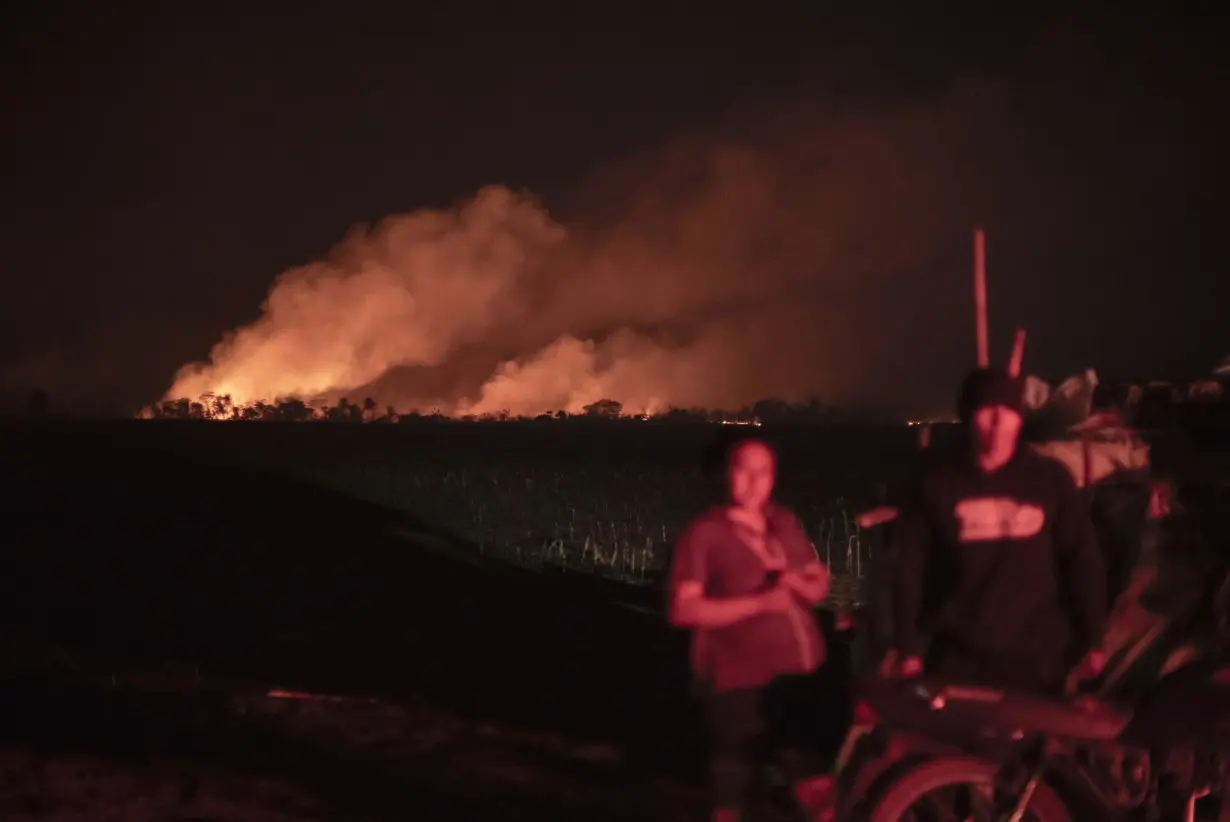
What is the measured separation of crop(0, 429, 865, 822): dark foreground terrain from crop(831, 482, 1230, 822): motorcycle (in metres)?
2.36

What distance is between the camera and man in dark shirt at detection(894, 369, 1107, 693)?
3525 mm

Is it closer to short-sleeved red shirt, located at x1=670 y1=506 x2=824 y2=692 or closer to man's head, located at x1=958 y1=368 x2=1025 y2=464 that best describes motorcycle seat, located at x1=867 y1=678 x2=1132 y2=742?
short-sleeved red shirt, located at x1=670 y1=506 x2=824 y2=692

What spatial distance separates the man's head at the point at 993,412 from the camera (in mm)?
3564

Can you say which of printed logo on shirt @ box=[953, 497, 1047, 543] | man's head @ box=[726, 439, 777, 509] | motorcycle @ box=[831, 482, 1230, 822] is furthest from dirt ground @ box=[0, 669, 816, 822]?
printed logo on shirt @ box=[953, 497, 1047, 543]

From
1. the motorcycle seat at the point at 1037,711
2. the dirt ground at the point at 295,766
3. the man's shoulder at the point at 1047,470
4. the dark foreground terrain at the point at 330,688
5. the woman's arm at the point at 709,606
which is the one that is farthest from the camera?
the dark foreground terrain at the point at 330,688

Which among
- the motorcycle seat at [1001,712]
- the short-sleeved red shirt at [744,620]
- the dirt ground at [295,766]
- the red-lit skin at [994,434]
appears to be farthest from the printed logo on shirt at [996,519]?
the dirt ground at [295,766]

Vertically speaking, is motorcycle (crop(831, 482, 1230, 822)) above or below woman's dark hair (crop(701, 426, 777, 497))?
below

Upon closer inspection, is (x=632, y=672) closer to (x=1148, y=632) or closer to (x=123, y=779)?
(x=123, y=779)

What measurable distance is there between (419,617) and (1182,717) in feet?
31.3

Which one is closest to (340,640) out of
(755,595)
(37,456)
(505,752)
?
(505,752)

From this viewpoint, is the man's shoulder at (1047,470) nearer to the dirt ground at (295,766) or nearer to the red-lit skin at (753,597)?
the red-lit skin at (753,597)

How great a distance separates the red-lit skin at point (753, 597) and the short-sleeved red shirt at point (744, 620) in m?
0.04

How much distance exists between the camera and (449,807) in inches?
233

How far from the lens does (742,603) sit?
3904 mm
